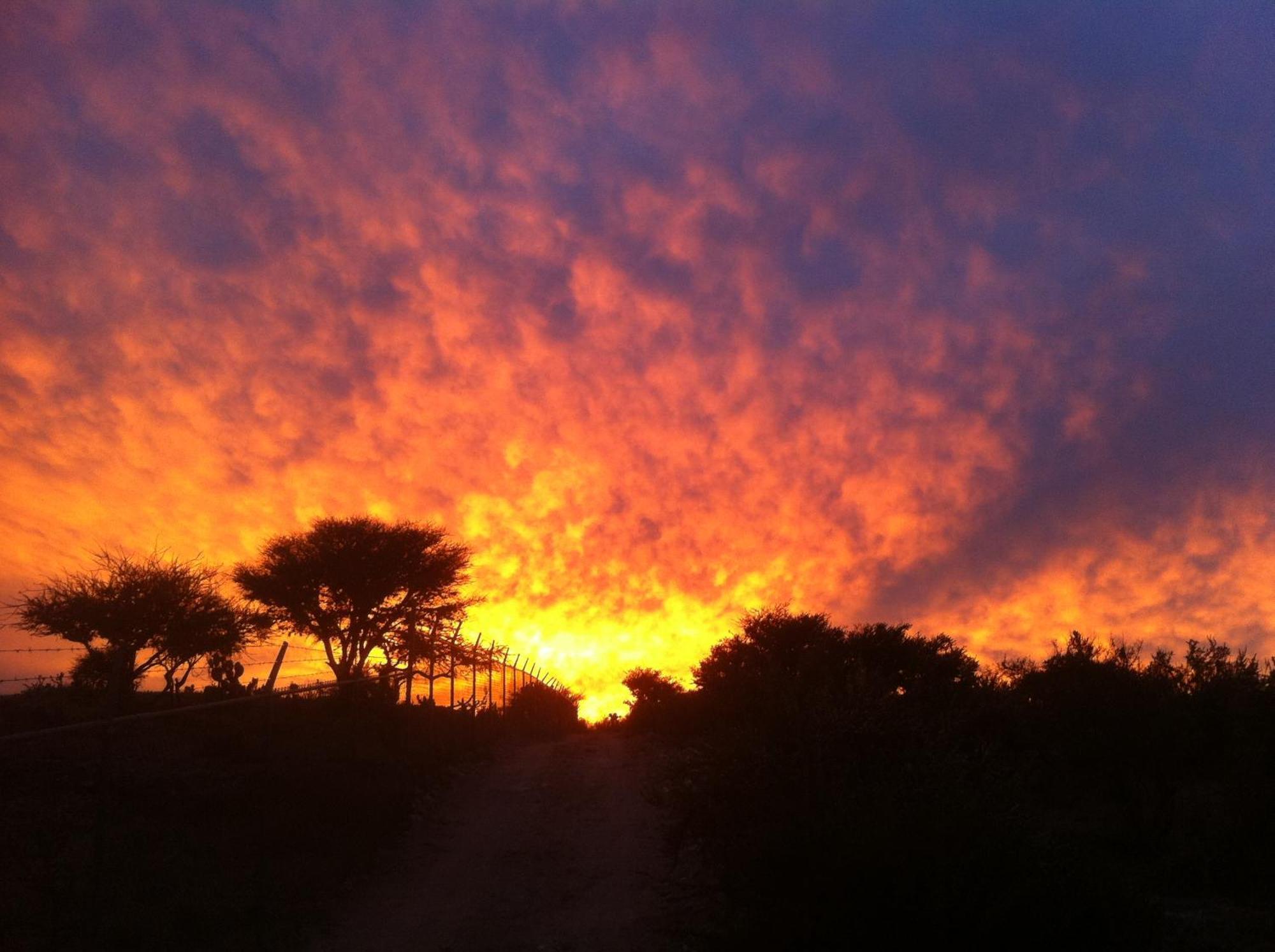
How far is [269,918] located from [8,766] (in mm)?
5747

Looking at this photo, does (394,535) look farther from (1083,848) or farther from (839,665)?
(1083,848)

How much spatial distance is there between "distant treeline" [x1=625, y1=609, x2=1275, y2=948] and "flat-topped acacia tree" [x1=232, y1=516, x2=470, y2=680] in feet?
50.2

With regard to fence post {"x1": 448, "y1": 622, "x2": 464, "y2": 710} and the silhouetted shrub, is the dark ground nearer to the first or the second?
fence post {"x1": 448, "y1": 622, "x2": 464, "y2": 710}

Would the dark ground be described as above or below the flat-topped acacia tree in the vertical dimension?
below

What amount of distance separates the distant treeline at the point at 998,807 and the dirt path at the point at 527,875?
1113 mm

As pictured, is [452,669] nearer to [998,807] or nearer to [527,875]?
[527,875]

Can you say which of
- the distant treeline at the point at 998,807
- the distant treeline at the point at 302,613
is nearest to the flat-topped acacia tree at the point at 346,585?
the distant treeline at the point at 302,613

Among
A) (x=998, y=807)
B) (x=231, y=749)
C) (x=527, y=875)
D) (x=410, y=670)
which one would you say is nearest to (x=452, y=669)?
(x=410, y=670)

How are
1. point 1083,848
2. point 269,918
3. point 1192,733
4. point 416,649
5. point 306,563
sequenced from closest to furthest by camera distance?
point 1083,848 < point 269,918 < point 1192,733 < point 416,649 < point 306,563

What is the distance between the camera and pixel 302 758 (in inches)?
628

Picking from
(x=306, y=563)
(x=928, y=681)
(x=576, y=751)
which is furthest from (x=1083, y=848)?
(x=306, y=563)

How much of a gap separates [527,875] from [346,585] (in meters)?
19.4

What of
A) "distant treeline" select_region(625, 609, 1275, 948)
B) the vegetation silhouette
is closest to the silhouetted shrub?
the vegetation silhouette

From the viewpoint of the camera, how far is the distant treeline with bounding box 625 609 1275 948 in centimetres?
743
